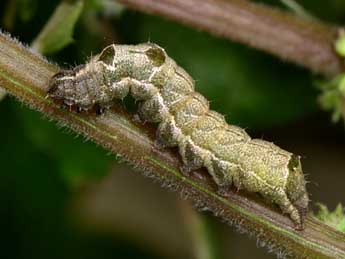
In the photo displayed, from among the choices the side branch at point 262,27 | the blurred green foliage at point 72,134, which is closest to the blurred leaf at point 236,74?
the blurred green foliage at point 72,134

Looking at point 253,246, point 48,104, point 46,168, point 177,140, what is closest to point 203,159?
point 177,140

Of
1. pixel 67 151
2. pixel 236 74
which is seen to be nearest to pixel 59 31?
pixel 67 151

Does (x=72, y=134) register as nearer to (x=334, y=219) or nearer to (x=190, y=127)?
(x=190, y=127)

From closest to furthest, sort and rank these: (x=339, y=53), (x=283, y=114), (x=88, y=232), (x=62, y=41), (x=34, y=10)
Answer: (x=62, y=41)
(x=339, y=53)
(x=34, y=10)
(x=283, y=114)
(x=88, y=232)

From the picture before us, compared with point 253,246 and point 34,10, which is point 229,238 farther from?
point 34,10

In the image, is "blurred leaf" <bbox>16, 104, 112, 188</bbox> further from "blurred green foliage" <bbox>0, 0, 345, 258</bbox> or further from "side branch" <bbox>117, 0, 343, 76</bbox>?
"side branch" <bbox>117, 0, 343, 76</bbox>

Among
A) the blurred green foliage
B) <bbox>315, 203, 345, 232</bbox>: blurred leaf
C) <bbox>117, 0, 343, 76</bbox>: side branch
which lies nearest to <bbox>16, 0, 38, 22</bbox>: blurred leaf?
the blurred green foliage
